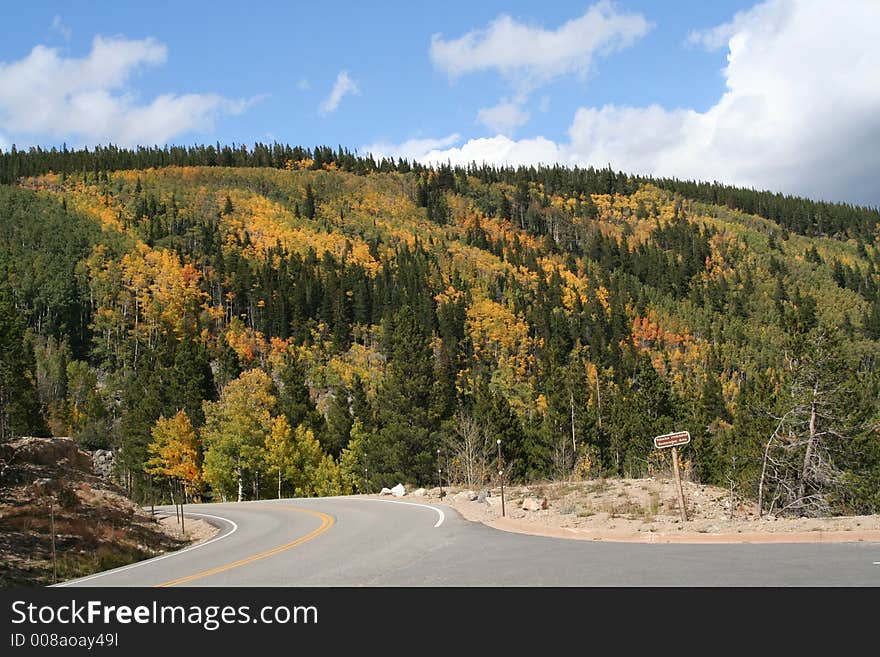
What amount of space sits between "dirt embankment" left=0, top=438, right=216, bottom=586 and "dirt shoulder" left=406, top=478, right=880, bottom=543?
10068mm

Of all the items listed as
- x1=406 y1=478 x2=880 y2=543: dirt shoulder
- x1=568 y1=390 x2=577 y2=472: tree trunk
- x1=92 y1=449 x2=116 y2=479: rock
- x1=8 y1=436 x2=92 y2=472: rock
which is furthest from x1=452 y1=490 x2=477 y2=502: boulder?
x1=92 y1=449 x2=116 y2=479: rock

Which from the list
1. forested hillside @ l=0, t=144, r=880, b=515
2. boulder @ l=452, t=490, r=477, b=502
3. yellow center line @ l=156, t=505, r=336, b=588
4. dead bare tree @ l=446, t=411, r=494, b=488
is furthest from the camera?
forested hillside @ l=0, t=144, r=880, b=515

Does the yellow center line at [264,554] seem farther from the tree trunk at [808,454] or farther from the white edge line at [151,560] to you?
the tree trunk at [808,454]

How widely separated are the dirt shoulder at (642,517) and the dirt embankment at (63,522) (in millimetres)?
10068

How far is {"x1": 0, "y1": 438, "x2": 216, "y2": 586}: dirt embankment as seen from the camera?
14562mm

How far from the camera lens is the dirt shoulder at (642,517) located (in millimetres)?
10695

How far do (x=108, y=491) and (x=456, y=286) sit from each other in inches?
4681

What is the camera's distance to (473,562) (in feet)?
34.3

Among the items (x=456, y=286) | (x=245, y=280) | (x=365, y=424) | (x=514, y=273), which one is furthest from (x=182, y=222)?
(x=365, y=424)

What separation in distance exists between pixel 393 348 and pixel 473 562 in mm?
71319

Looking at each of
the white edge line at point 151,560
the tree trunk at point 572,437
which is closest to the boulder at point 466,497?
the white edge line at point 151,560

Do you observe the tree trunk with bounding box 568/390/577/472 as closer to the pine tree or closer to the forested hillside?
the forested hillside

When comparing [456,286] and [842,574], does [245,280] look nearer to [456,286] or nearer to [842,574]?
[456,286]
